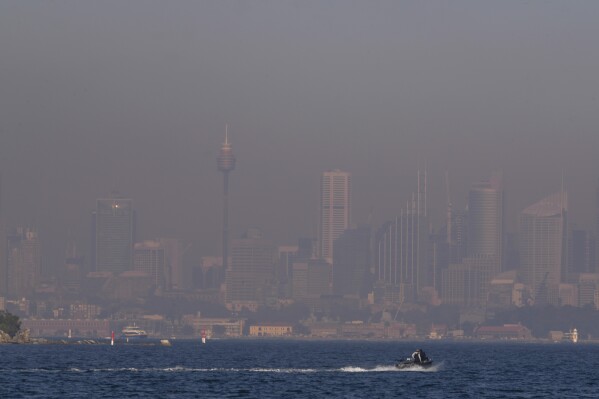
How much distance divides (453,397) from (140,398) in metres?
29.2

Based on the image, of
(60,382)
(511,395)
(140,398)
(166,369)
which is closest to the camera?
(140,398)

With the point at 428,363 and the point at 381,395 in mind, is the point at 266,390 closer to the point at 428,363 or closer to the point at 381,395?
the point at 381,395

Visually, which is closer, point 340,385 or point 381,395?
point 381,395

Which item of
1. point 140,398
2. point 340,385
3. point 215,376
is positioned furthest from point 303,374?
point 140,398

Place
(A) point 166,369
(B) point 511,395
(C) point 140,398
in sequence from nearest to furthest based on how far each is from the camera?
(C) point 140,398, (B) point 511,395, (A) point 166,369

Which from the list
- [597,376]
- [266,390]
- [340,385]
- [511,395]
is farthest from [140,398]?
[597,376]

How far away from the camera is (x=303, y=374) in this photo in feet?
572

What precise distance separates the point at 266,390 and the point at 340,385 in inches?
396

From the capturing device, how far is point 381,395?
136 m

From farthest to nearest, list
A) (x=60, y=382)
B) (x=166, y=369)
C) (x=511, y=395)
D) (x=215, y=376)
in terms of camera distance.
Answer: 1. (x=166, y=369)
2. (x=215, y=376)
3. (x=60, y=382)
4. (x=511, y=395)

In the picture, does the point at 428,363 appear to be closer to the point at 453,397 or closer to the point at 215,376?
the point at 215,376

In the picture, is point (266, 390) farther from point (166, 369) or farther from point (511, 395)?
point (166, 369)

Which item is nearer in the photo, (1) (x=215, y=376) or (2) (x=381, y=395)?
(2) (x=381, y=395)

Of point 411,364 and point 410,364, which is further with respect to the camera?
point 410,364
